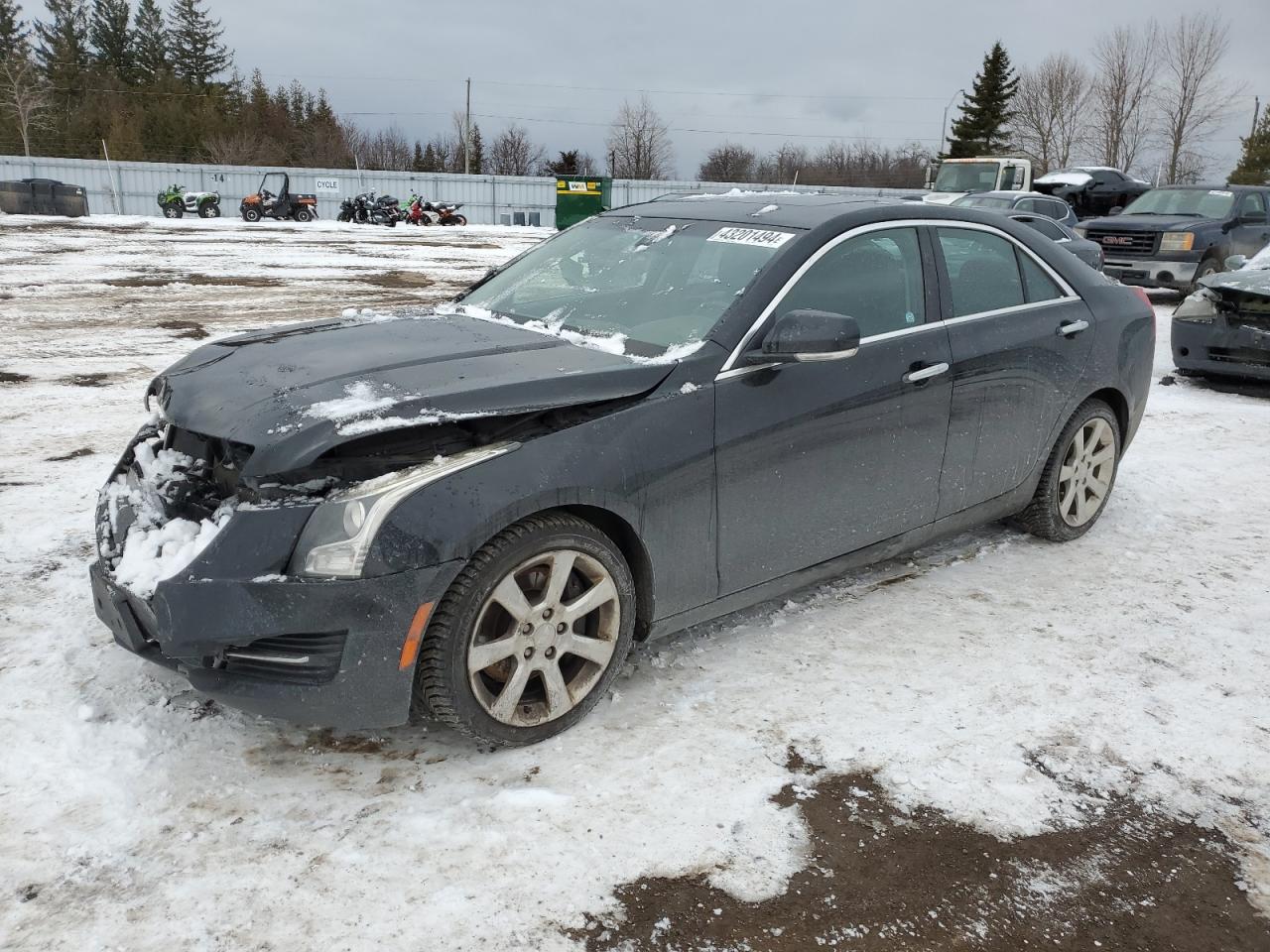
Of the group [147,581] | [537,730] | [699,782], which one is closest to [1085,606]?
[699,782]

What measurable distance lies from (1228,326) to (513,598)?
8.42 m

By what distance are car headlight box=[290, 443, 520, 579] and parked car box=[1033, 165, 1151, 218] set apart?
2699cm

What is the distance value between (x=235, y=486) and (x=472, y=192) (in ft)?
135

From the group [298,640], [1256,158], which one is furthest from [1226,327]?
[1256,158]

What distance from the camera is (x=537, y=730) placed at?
10.1ft

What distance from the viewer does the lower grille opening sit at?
106 inches

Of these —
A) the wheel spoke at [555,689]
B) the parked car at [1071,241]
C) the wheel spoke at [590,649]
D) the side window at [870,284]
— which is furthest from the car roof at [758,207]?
the parked car at [1071,241]

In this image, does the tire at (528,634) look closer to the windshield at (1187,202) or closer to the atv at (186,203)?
the windshield at (1187,202)

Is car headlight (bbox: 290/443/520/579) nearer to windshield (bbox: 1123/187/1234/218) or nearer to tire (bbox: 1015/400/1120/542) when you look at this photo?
tire (bbox: 1015/400/1120/542)

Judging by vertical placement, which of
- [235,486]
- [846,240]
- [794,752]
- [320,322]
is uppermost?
[846,240]

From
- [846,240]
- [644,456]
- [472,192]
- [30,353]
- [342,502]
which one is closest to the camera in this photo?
Result: [342,502]

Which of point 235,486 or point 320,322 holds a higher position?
point 320,322

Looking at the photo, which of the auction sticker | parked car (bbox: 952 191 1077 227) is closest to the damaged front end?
the auction sticker

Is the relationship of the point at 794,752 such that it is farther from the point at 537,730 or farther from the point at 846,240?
the point at 846,240
